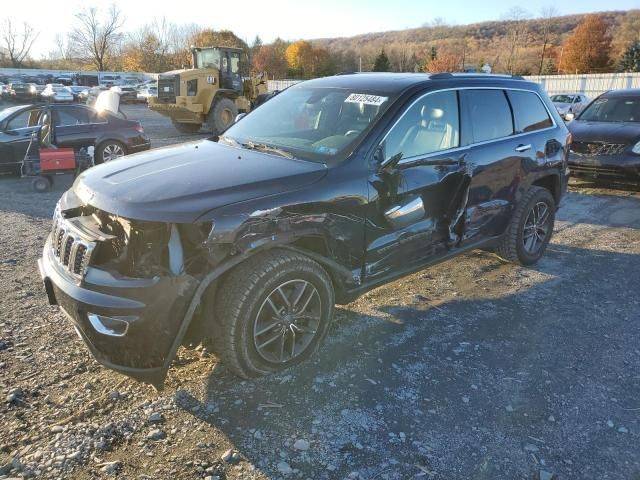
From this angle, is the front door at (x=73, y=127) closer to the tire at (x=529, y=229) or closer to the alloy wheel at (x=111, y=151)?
the alloy wheel at (x=111, y=151)

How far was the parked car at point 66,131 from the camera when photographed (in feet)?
31.8

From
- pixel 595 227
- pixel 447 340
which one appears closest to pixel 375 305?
pixel 447 340

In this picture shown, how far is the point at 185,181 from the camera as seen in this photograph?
3.05 m

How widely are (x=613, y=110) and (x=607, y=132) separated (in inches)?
50.0

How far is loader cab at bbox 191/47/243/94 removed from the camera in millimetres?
17859

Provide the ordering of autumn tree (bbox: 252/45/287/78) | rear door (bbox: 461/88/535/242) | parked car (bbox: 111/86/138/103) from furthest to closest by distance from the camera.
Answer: autumn tree (bbox: 252/45/287/78)
parked car (bbox: 111/86/138/103)
rear door (bbox: 461/88/535/242)

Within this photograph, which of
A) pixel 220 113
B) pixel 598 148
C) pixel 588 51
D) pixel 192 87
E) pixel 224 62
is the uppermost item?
pixel 588 51

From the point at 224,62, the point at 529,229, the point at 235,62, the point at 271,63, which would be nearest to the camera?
the point at 529,229

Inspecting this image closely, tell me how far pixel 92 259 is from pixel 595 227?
644 cm

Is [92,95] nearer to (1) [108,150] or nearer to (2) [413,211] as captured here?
(1) [108,150]

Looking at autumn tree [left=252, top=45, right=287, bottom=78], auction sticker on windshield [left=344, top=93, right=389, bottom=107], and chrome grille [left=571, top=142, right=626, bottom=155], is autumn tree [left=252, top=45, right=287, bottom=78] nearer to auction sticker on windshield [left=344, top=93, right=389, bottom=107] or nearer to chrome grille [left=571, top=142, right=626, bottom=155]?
chrome grille [left=571, top=142, right=626, bottom=155]

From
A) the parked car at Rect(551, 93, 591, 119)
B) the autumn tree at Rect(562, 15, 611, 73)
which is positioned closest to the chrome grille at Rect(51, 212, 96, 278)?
the parked car at Rect(551, 93, 591, 119)

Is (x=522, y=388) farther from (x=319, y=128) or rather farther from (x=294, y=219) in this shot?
(x=319, y=128)

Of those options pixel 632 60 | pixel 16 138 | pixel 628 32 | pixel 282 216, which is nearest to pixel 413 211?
pixel 282 216
